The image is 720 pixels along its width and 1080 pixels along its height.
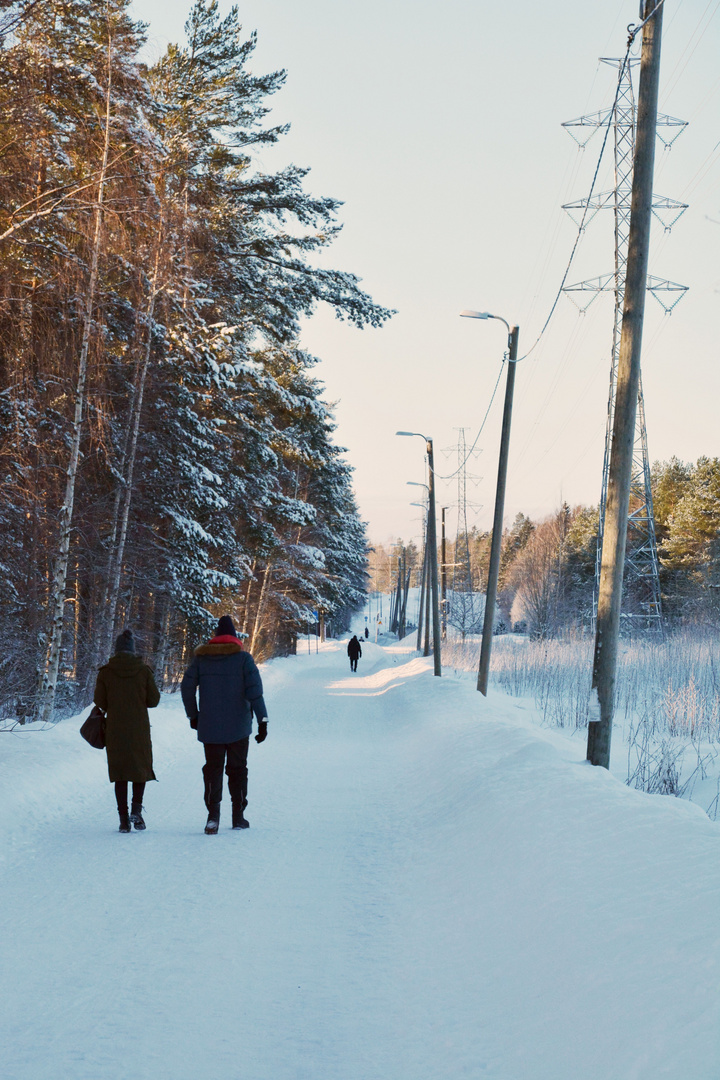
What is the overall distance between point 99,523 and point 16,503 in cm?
390

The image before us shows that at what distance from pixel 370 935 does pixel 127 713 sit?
3.63 m

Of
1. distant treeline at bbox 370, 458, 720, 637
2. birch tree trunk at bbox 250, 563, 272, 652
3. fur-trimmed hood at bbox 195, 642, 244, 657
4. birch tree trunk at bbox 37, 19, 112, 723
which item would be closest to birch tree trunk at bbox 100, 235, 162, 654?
birch tree trunk at bbox 37, 19, 112, 723

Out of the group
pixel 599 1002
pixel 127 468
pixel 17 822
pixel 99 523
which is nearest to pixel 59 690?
pixel 99 523

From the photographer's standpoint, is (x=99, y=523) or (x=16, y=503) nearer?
(x=16, y=503)

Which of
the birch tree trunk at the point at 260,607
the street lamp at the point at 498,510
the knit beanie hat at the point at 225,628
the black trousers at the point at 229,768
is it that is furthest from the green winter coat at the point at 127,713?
the birch tree trunk at the point at 260,607

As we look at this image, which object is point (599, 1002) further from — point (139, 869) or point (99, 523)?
point (99, 523)

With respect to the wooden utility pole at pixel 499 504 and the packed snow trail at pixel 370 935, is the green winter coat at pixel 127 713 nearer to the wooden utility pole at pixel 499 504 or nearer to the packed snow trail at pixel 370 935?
the packed snow trail at pixel 370 935

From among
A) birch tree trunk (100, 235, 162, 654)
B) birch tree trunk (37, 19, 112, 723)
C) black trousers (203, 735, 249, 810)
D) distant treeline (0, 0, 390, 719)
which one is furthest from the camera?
birch tree trunk (100, 235, 162, 654)

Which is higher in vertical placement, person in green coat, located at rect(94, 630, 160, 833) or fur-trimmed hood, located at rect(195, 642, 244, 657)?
fur-trimmed hood, located at rect(195, 642, 244, 657)

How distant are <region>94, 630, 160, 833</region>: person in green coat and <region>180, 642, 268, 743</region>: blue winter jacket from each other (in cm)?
42

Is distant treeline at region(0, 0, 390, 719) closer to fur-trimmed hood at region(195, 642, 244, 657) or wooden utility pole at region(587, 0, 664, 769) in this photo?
fur-trimmed hood at region(195, 642, 244, 657)

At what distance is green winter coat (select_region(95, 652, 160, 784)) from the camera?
7660mm

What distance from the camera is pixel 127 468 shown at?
16.1 m

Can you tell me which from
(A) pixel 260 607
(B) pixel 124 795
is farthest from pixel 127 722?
(A) pixel 260 607
